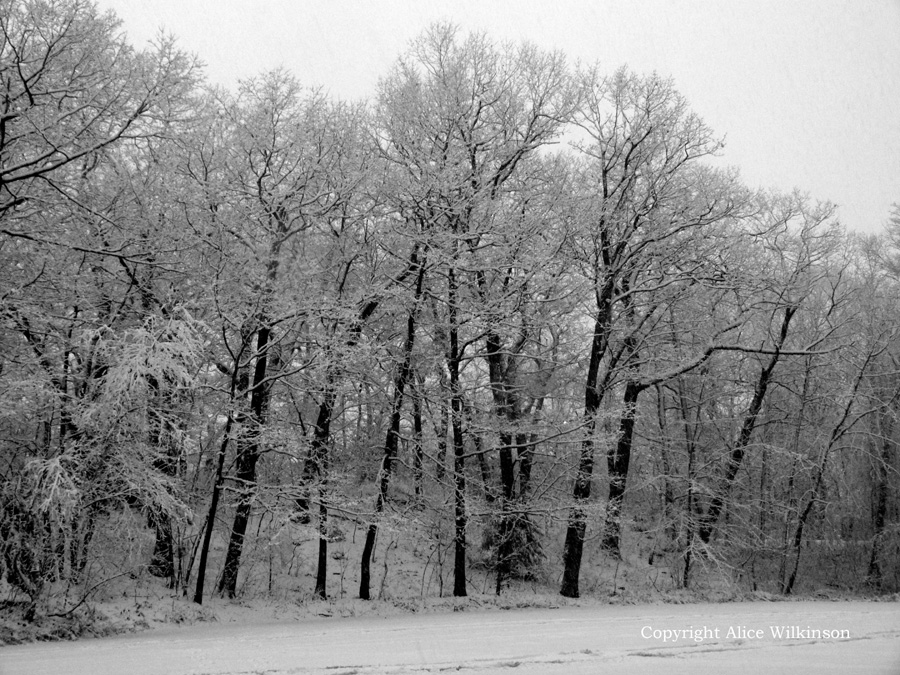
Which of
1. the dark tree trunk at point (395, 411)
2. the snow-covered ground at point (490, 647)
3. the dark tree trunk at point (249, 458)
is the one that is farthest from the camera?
the dark tree trunk at point (395, 411)

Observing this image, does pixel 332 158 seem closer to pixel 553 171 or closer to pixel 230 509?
pixel 553 171

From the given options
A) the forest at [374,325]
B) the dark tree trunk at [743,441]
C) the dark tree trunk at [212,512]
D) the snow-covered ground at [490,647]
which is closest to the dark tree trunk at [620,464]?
the forest at [374,325]

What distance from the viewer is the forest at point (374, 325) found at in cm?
950

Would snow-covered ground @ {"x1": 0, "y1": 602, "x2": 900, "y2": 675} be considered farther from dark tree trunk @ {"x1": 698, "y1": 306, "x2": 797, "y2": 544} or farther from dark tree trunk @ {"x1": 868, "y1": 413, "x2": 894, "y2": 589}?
dark tree trunk @ {"x1": 868, "y1": 413, "x2": 894, "y2": 589}

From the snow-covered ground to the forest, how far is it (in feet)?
5.09

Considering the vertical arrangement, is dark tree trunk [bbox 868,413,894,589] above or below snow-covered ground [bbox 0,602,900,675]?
above

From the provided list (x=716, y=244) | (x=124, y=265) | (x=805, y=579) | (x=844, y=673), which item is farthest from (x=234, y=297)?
(x=805, y=579)

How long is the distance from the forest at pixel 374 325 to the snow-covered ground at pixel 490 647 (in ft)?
5.09

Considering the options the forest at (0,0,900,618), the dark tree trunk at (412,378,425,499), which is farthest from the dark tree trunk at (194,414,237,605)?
the dark tree trunk at (412,378,425,499)

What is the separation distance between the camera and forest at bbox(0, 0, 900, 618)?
31.2 feet

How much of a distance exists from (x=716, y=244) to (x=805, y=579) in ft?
37.5

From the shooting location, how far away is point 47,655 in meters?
7.55

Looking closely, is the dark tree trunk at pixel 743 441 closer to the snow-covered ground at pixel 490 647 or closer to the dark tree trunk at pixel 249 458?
the snow-covered ground at pixel 490 647

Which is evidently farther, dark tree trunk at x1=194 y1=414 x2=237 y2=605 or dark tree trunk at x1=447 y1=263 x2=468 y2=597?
dark tree trunk at x1=447 y1=263 x2=468 y2=597
